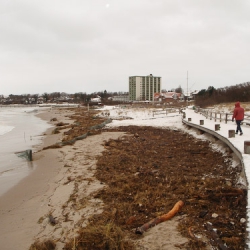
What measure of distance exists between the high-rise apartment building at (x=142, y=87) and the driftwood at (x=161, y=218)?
157 m

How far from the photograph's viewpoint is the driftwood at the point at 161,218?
4463 mm

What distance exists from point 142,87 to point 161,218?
16467 centimetres

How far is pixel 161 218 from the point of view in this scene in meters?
4.81

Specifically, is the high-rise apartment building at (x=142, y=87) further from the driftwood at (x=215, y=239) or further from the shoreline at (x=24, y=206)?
the driftwood at (x=215, y=239)

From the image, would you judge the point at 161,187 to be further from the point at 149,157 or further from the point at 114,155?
the point at 114,155

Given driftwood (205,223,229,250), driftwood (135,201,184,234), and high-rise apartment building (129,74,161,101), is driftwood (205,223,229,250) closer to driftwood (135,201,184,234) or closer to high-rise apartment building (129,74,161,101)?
driftwood (135,201,184,234)

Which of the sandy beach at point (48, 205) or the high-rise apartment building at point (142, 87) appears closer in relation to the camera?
the sandy beach at point (48, 205)

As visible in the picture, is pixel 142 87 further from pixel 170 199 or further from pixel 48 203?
pixel 170 199

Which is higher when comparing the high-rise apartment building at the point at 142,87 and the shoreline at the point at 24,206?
the high-rise apartment building at the point at 142,87

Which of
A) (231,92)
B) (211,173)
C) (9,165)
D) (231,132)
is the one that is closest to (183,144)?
(231,132)

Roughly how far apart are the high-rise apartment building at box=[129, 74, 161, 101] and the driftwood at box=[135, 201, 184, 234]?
157011 mm

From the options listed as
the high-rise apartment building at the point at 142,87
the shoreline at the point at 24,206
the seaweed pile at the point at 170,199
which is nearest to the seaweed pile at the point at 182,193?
the seaweed pile at the point at 170,199

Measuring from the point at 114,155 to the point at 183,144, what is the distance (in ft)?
15.0

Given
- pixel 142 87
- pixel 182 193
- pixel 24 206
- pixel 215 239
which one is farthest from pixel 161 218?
pixel 142 87
